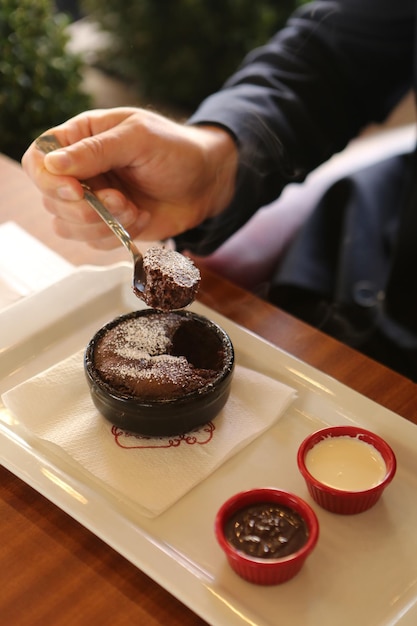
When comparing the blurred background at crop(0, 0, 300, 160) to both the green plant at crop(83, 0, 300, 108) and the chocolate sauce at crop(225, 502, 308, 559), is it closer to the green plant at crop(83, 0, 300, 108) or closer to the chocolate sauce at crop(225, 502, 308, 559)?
the green plant at crop(83, 0, 300, 108)

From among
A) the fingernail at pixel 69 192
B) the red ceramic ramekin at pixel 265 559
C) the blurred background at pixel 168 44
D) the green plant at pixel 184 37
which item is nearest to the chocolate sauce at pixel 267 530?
the red ceramic ramekin at pixel 265 559

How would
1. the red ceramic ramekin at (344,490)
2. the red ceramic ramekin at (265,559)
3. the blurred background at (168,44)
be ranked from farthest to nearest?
1. the blurred background at (168,44)
2. the red ceramic ramekin at (344,490)
3. the red ceramic ramekin at (265,559)

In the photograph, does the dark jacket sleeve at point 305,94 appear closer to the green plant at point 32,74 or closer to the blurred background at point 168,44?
the green plant at point 32,74

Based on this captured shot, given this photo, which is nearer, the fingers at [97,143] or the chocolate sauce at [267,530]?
the chocolate sauce at [267,530]

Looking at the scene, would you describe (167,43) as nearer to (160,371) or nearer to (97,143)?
(97,143)

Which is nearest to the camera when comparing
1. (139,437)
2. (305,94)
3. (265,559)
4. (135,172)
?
(265,559)

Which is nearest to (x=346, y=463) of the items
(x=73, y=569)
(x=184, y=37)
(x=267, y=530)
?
A: (x=267, y=530)

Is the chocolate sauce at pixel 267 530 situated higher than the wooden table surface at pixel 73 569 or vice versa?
the chocolate sauce at pixel 267 530

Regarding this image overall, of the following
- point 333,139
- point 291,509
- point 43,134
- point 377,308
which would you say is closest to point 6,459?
point 291,509
